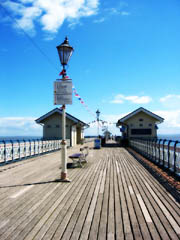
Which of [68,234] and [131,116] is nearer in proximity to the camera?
[68,234]

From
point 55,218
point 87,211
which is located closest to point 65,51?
point 87,211

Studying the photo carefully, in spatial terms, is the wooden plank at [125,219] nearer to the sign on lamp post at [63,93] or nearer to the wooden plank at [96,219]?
the wooden plank at [96,219]

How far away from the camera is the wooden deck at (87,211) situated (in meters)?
3.43

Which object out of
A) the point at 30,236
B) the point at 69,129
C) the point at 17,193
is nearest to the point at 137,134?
the point at 69,129

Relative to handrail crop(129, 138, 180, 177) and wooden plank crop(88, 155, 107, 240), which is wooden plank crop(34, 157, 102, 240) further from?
handrail crop(129, 138, 180, 177)

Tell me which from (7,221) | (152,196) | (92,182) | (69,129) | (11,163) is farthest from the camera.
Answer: (69,129)

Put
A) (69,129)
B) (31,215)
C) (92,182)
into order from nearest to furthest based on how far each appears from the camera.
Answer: (31,215) < (92,182) < (69,129)

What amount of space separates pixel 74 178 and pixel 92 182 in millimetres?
966

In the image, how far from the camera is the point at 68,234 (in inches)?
133

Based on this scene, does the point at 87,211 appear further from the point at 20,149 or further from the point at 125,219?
the point at 20,149

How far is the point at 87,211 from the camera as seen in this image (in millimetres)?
4367

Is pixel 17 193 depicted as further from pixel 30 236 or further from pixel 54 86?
pixel 54 86

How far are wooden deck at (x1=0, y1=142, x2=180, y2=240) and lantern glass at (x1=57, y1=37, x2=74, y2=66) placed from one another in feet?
15.2

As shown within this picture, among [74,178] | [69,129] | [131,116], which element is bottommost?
[74,178]
